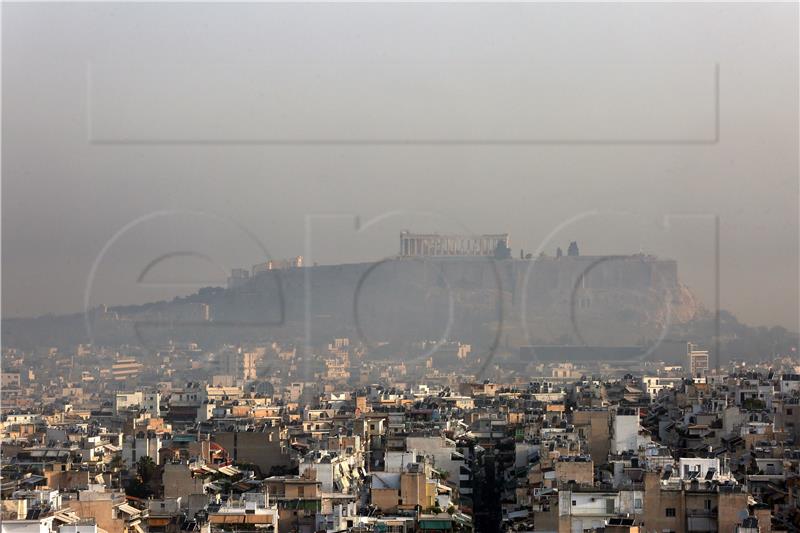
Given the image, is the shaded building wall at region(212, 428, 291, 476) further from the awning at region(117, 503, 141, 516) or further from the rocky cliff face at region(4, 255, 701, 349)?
the awning at region(117, 503, 141, 516)

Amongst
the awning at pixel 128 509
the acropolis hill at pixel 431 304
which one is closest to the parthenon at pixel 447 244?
the acropolis hill at pixel 431 304

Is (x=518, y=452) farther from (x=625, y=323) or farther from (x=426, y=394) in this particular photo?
(x=426, y=394)

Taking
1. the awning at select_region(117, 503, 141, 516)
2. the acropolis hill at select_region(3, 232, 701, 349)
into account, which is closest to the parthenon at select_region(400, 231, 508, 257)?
the acropolis hill at select_region(3, 232, 701, 349)

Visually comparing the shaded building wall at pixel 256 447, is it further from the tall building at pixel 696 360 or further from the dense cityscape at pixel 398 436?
the tall building at pixel 696 360

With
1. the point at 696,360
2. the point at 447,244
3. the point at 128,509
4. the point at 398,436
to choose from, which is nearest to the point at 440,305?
the point at 398,436

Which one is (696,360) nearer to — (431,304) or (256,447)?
(431,304)

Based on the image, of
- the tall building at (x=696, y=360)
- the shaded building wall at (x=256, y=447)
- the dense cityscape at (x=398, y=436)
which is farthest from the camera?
the tall building at (x=696, y=360)
